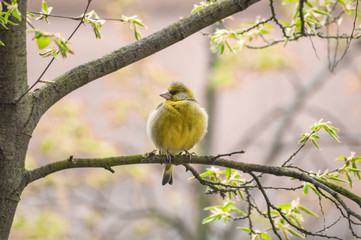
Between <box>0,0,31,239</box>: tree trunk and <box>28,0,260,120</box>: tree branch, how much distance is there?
68mm

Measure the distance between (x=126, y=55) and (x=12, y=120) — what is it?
0.46m

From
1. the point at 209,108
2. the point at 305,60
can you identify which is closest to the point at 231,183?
the point at 209,108

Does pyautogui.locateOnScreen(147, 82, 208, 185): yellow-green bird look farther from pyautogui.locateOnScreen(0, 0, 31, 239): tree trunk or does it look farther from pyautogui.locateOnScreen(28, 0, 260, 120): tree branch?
pyautogui.locateOnScreen(0, 0, 31, 239): tree trunk

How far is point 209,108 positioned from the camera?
5859mm

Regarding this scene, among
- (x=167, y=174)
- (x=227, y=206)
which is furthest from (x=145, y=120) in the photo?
(x=227, y=206)

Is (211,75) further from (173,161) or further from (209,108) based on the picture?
(173,161)

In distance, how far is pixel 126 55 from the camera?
185 centimetres

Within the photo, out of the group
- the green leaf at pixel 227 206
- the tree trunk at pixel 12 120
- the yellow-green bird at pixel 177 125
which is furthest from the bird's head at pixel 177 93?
the tree trunk at pixel 12 120

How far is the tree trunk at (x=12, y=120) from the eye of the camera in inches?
67.4

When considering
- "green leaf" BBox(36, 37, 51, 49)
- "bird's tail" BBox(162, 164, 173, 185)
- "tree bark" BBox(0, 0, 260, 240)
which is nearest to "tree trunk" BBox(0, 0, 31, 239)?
"tree bark" BBox(0, 0, 260, 240)

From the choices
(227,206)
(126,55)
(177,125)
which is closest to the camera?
(126,55)

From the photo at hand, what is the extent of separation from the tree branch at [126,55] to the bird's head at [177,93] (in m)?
1.22

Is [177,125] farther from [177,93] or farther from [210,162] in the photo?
[210,162]

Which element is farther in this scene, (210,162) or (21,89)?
(210,162)
